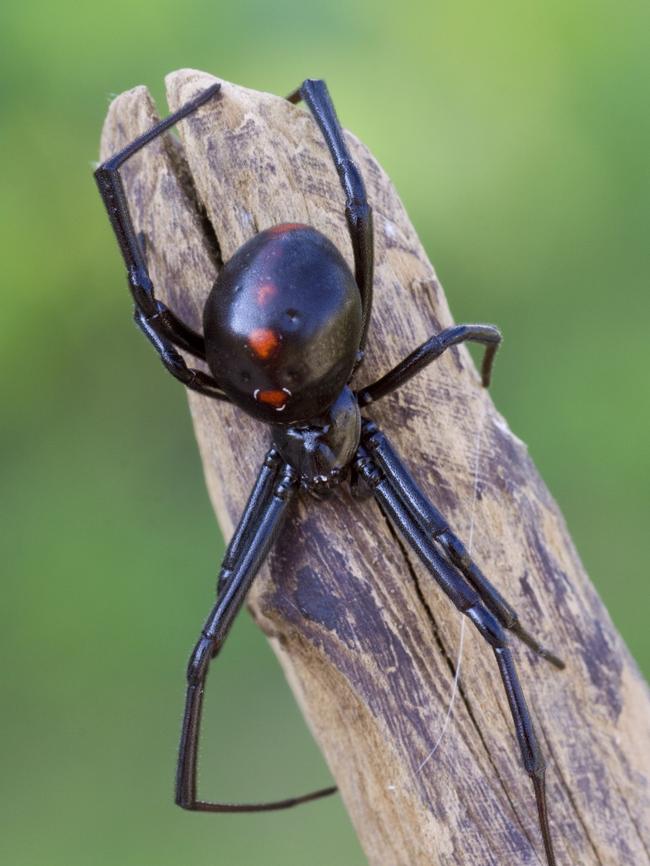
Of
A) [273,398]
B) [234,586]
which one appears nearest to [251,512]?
[234,586]

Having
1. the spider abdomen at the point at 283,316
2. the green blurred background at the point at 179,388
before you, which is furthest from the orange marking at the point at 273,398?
the green blurred background at the point at 179,388

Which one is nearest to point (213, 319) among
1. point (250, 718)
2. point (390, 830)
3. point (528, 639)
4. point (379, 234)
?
point (379, 234)

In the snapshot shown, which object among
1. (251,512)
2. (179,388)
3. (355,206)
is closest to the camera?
(355,206)

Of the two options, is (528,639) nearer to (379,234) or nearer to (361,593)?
(361,593)

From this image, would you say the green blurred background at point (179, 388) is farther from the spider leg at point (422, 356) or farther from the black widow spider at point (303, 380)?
the spider leg at point (422, 356)

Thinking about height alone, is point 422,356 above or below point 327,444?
above

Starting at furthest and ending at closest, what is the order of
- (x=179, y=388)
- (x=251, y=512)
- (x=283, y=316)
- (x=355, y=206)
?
(x=179, y=388) < (x=251, y=512) < (x=355, y=206) < (x=283, y=316)

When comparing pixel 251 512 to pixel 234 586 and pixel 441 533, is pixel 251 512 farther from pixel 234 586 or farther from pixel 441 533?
pixel 441 533
